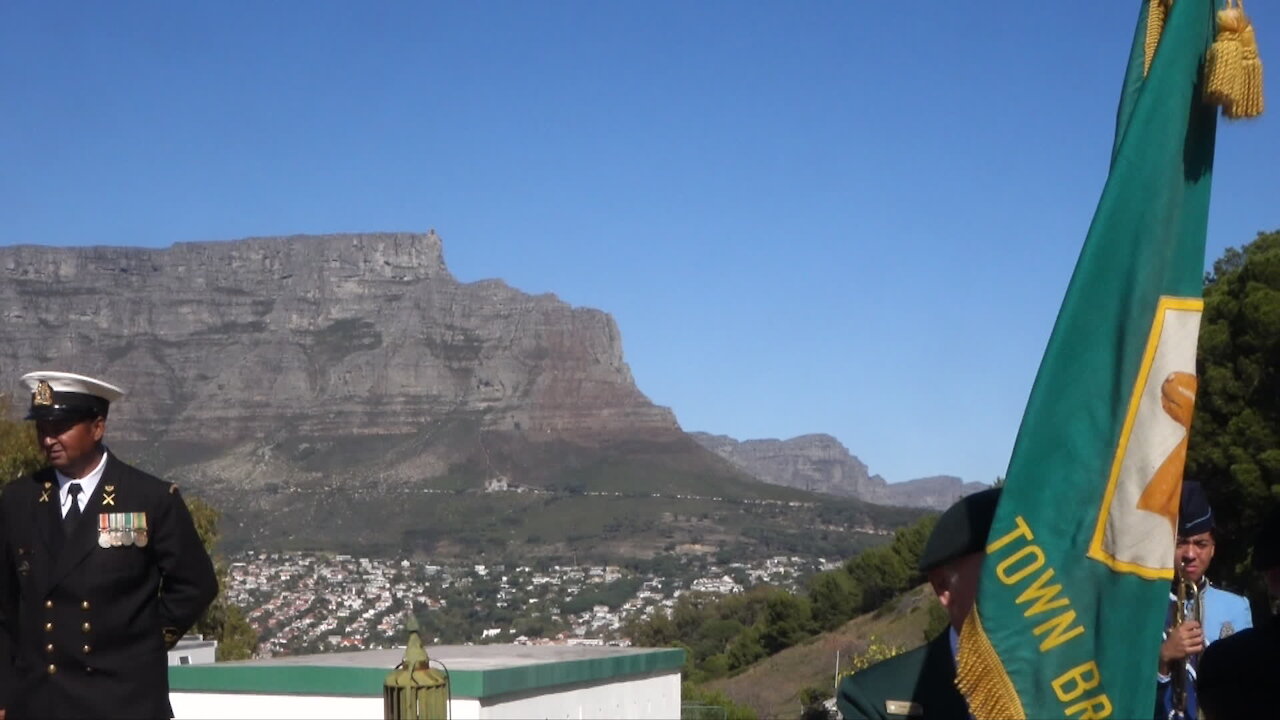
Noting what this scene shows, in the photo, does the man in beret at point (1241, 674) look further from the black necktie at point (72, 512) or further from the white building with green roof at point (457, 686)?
the white building with green roof at point (457, 686)

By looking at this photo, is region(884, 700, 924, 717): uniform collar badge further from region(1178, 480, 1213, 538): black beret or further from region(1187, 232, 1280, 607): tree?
region(1187, 232, 1280, 607): tree

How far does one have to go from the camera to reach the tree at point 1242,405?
68.6 ft

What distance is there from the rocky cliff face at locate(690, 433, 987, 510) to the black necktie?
5921 inches

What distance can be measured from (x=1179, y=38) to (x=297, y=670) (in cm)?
715

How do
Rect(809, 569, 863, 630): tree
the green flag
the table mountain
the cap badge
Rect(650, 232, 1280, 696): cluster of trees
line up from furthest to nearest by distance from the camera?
the table mountain, Rect(809, 569, 863, 630): tree, Rect(650, 232, 1280, 696): cluster of trees, the cap badge, the green flag

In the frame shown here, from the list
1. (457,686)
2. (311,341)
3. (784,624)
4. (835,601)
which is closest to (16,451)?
(457,686)

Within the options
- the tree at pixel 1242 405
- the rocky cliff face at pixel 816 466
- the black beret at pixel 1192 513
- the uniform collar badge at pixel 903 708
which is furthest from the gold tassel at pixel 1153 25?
the rocky cliff face at pixel 816 466

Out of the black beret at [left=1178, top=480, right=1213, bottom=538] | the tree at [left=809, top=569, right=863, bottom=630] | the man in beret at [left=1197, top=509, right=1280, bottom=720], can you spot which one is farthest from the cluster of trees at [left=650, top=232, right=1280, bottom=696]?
the tree at [left=809, top=569, right=863, bottom=630]

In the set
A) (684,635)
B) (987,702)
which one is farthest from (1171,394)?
(684,635)

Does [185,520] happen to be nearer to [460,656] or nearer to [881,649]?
[460,656]

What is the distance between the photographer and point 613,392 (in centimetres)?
11250

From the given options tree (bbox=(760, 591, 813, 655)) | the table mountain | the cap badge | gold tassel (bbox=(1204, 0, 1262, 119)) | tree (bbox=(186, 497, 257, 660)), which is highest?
the table mountain

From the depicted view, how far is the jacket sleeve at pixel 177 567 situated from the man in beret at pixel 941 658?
8.42 ft

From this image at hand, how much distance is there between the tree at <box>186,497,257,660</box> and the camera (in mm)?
28056
